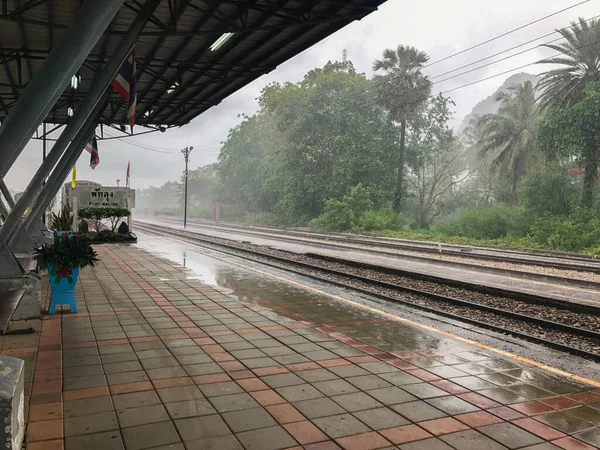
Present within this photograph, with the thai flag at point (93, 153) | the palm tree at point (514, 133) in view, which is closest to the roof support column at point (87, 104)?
the thai flag at point (93, 153)

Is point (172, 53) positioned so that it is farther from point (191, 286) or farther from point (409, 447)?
point (409, 447)

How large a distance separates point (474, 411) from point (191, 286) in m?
7.20

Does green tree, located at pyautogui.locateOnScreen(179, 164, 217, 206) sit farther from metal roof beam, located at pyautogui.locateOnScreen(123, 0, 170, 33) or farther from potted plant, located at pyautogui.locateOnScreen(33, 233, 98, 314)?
potted plant, located at pyautogui.locateOnScreen(33, 233, 98, 314)

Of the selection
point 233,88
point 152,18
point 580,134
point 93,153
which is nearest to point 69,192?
point 93,153

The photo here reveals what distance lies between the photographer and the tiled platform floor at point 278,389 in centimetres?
344

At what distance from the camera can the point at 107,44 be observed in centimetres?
1170

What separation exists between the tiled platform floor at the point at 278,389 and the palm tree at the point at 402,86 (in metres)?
34.2

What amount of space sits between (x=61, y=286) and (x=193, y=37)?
6.98m

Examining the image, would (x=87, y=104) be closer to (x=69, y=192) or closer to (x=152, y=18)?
(x=152, y=18)

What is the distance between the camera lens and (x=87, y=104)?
10.4 metres

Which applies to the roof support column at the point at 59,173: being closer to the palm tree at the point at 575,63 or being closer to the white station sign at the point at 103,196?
the white station sign at the point at 103,196

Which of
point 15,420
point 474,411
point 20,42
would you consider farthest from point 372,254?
point 15,420

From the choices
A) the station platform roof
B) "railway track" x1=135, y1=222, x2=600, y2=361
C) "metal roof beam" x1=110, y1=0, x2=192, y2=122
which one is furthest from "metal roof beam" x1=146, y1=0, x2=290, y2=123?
"railway track" x1=135, y1=222, x2=600, y2=361

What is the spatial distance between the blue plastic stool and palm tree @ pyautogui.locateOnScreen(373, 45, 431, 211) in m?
34.0
